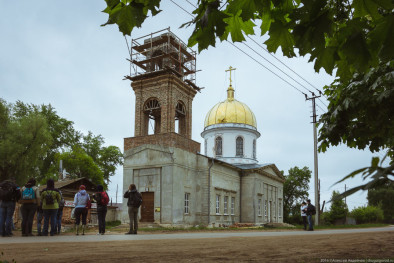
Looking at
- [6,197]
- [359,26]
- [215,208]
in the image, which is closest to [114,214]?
[215,208]

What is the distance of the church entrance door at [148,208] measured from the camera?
1153 inches

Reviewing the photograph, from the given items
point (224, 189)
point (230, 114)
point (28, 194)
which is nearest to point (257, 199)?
point (224, 189)

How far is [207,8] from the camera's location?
8.42 ft

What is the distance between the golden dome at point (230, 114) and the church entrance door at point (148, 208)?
15.4 metres

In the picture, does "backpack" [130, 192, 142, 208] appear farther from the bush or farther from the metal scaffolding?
the bush

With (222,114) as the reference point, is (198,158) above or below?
below

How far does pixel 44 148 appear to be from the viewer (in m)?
37.4

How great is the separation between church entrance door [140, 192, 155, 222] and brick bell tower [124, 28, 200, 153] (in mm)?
4293

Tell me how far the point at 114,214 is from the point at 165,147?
16.0 meters

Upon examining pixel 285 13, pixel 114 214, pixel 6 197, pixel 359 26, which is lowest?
pixel 114 214

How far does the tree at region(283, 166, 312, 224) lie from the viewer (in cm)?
5575

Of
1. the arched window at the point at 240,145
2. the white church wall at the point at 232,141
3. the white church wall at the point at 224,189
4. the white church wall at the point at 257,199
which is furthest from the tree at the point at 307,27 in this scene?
the arched window at the point at 240,145

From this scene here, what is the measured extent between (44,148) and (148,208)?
14.6m

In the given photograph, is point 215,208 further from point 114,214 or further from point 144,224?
point 114,214
